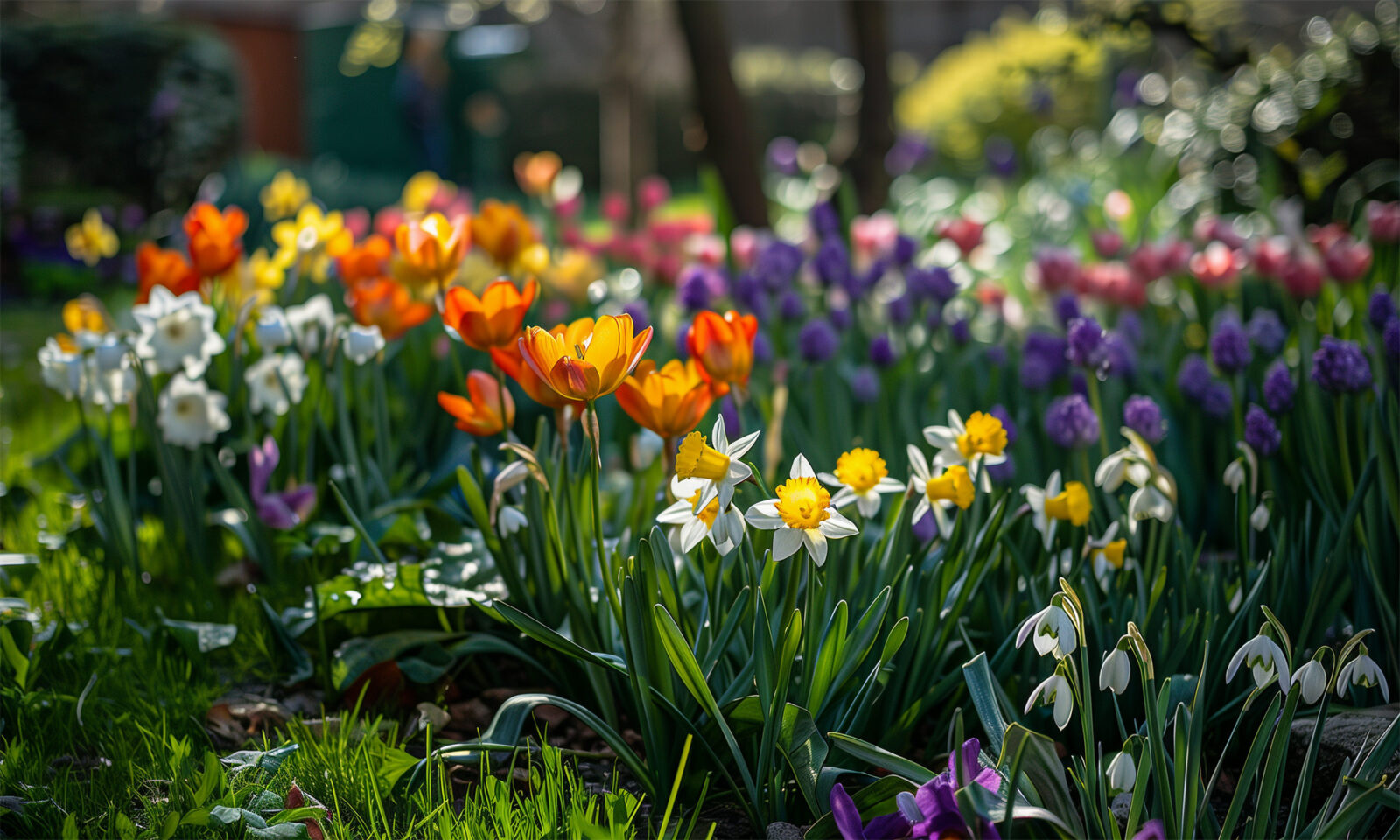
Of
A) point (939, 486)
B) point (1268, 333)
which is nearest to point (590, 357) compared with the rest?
point (939, 486)

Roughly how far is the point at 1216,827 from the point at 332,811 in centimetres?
110

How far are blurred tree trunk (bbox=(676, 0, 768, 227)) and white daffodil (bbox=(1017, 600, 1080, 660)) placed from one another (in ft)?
12.4

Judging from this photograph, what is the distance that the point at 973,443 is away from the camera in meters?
1.51

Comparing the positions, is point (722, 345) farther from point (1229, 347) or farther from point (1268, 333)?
point (1268, 333)

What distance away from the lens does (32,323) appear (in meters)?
5.55

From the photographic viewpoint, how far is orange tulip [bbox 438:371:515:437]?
5.49 ft

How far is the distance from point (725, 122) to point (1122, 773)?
13.3 ft

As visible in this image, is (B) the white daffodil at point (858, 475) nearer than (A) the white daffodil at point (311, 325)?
Yes

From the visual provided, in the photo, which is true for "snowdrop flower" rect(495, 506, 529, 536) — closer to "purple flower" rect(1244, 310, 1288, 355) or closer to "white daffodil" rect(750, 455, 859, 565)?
"white daffodil" rect(750, 455, 859, 565)

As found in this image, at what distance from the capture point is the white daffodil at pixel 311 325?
2.10m

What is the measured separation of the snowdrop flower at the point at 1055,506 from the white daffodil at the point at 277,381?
1373 millimetres

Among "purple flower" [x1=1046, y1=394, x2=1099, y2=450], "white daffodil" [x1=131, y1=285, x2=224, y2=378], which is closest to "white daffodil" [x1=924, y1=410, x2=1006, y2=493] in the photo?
"purple flower" [x1=1046, y1=394, x2=1099, y2=450]

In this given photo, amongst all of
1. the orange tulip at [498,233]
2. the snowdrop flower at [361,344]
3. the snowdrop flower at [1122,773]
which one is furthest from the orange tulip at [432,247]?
the snowdrop flower at [1122,773]

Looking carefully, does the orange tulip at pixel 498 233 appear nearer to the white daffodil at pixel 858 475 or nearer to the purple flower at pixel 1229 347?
the white daffodil at pixel 858 475
